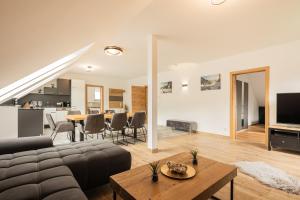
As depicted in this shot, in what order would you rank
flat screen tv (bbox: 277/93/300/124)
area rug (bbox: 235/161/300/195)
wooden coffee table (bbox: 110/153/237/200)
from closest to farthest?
wooden coffee table (bbox: 110/153/237/200)
area rug (bbox: 235/161/300/195)
flat screen tv (bbox: 277/93/300/124)

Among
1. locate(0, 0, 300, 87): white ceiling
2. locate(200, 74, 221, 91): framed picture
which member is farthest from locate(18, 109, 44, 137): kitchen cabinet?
locate(200, 74, 221, 91): framed picture

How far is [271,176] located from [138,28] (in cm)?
333

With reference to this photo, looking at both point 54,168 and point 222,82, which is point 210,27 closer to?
point 222,82

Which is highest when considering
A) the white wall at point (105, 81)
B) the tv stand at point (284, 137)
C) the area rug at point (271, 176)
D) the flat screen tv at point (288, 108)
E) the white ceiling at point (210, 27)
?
the white ceiling at point (210, 27)

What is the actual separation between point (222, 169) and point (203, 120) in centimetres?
392

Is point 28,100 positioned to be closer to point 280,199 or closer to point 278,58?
point 280,199

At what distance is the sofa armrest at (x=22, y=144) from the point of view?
6.54ft

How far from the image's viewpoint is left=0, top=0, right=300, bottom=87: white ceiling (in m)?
0.99

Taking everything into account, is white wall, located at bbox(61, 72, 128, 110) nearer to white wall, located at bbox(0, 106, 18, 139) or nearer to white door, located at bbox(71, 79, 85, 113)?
white door, located at bbox(71, 79, 85, 113)

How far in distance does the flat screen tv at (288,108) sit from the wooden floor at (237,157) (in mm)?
756

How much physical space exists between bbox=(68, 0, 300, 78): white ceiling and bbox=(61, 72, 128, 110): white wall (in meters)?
3.80

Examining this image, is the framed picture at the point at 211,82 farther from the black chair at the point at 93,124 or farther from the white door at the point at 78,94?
the white door at the point at 78,94

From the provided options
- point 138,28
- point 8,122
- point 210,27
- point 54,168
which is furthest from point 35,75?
point 210,27

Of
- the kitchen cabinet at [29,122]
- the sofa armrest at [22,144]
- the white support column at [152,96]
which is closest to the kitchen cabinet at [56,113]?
the kitchen cabinet at [29,122]
